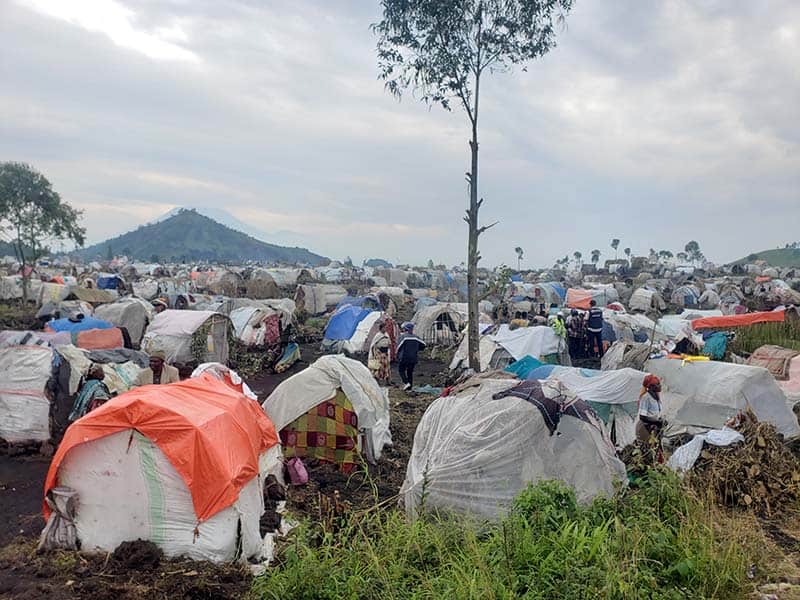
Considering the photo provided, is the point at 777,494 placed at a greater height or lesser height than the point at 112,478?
lesser

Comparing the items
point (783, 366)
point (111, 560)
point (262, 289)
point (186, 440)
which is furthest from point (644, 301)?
point (111, 560)

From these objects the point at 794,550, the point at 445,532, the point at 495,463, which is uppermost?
Result: the point at 495,463

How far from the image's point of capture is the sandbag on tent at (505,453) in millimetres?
5699

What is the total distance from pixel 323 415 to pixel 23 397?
189 inches

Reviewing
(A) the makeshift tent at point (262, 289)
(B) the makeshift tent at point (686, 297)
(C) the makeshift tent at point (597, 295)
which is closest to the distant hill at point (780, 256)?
(B) the makeshift tent at point (686, 297)

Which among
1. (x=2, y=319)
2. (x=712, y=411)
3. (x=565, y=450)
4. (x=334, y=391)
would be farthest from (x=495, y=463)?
(x=2, y=319)

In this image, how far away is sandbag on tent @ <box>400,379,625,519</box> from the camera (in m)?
5.70

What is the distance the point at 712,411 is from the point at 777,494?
85.5 inches

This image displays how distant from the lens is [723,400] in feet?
29.3

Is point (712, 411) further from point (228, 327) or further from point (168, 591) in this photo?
point (228, 327)

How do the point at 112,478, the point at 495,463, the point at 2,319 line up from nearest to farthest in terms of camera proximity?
the point at 112,478, the point at 495,463, the point at 2,319

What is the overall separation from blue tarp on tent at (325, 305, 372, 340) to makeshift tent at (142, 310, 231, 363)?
13.1 feet

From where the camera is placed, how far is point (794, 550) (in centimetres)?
584

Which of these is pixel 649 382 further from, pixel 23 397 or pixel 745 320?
pixel 23 397
